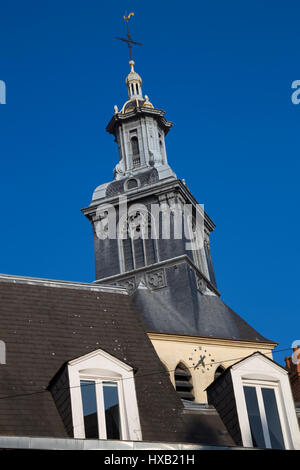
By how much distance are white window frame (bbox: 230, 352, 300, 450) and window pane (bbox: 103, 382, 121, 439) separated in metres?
2.62

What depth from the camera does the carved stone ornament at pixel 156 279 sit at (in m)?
40.1

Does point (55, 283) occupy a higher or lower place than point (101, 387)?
higher

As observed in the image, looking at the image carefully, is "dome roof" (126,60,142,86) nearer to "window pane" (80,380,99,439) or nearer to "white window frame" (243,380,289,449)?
"white window frame" (243,380,289,449)

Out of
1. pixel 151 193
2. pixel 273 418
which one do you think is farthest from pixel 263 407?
pixel 151 193

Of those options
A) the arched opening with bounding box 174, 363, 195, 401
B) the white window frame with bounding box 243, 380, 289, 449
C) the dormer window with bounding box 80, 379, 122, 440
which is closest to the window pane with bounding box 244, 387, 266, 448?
the white window frame with bounding box 243, 380, 289, 449

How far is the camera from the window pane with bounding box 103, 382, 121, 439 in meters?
18.2

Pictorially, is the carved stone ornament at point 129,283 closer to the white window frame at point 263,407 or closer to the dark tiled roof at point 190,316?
the dark tiled roof at point 190,316

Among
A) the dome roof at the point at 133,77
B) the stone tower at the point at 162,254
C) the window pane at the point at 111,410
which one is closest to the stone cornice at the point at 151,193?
the stone tower at the point at 162,254

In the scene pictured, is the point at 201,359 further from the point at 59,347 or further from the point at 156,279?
the point at 59,347

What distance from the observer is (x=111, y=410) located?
18.4m

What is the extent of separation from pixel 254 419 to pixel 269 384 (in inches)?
37.1

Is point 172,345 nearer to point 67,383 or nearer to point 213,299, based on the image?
point 213,299

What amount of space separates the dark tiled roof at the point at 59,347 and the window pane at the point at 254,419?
5.00ft

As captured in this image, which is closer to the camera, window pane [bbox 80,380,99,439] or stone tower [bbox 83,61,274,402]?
window pane [bbox 80,380,99,439]
